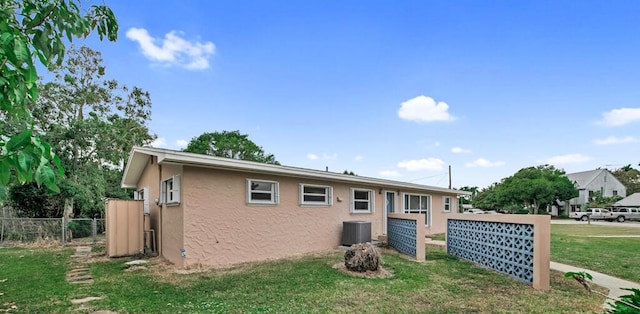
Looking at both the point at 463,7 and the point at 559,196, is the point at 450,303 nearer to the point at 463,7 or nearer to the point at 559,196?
the point at 463,7

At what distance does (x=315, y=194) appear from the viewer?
1039cm

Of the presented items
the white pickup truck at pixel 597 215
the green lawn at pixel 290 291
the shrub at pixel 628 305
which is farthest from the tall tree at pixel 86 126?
the white pickup truck at pixel 597 215

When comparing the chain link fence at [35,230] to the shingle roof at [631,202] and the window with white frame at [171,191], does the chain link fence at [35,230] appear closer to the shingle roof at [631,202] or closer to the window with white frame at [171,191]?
the window with white frame at [171,191]

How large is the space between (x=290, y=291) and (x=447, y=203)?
1399 cm

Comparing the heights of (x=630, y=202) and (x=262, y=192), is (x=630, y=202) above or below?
below

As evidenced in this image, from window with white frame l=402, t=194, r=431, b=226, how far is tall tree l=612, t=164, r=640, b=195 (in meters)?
49.1

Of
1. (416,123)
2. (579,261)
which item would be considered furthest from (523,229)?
(416,123)

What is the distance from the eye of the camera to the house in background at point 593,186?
43062 mm

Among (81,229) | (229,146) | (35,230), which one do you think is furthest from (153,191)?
(229,146)

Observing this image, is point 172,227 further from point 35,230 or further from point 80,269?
point 35,230

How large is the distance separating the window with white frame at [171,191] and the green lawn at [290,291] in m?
1.62

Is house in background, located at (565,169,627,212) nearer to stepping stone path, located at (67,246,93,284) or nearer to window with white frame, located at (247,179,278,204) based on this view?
window with white frame, located at (247,179,278,204)

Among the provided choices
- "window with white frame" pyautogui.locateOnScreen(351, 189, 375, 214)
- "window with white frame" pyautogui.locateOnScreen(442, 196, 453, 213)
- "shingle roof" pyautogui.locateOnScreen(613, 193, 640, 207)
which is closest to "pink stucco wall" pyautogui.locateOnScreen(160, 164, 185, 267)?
"window with white frame" pyautogui.locateOnScreen(351, 189, 375, 214)

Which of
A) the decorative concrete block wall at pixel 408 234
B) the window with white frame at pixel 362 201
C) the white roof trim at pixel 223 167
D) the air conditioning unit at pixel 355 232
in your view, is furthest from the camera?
the window with white frame at pixel 362 201
